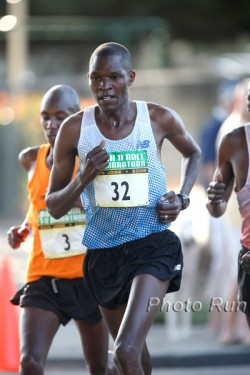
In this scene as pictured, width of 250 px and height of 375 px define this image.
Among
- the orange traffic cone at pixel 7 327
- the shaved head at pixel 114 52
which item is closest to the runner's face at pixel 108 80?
the shaved head at pixel 114 52

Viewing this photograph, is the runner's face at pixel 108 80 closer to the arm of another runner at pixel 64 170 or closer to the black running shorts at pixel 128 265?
the arm of another runner at pixel 64 170

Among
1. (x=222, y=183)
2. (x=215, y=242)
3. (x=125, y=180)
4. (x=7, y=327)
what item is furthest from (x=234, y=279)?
(x=125, y=180)

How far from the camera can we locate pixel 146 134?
Answer: 22.8 feet

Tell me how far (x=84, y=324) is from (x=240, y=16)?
23.0 metres

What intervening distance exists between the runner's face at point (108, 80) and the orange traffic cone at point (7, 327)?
3417 millimetres

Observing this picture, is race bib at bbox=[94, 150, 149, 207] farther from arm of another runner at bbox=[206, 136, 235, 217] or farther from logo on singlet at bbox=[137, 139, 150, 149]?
arm of another runner at bbox=[206, 136, 235, 217]

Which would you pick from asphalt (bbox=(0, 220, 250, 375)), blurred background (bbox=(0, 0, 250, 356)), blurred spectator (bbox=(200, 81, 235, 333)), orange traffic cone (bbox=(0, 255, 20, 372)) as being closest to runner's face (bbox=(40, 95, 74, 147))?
orange traffic cone (bbox=(0, 255, 20, 372))

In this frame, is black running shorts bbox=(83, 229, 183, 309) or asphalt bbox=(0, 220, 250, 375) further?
asphalt bbox=(0, 220, 250, 375)

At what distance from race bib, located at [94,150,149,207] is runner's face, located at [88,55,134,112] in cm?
29

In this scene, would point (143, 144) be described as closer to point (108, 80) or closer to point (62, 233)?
point (108, 80)

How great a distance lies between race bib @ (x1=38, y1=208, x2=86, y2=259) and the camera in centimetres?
771

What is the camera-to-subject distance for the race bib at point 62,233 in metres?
7.71

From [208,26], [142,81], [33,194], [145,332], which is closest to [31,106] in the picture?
[142,81]

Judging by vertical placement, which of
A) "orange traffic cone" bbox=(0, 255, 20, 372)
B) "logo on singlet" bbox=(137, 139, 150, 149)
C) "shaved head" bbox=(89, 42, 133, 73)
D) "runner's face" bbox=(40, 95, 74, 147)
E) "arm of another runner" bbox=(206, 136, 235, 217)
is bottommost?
"orange traffic cone" bbox=(0, 255, 20, 372)
